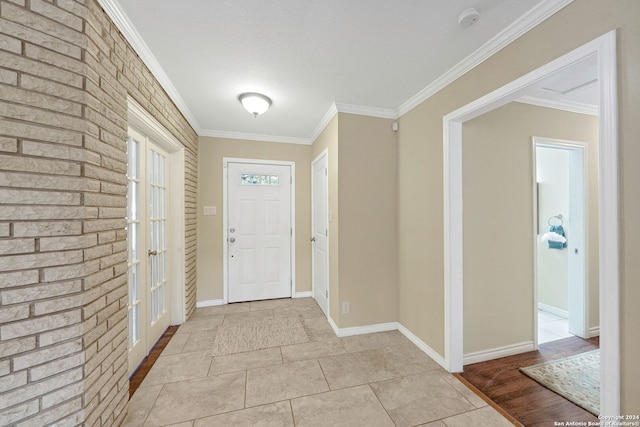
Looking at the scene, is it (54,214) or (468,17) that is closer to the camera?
(54,214)

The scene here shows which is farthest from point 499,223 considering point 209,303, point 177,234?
point 209,303

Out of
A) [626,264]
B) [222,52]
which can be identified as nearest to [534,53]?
[626,264]

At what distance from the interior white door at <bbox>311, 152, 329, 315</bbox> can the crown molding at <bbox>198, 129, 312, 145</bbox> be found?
444 millimetres

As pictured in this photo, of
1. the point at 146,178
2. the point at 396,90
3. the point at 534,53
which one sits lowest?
the point at 146,178

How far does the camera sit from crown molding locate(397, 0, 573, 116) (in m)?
1.29

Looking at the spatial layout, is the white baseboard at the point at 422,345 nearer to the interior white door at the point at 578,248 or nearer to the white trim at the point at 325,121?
the interior white door at the point at 578,248

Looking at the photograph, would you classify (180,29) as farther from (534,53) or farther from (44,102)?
(534,53)

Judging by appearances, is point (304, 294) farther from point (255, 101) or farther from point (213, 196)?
point (255, 101)

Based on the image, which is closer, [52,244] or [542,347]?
[52,244]

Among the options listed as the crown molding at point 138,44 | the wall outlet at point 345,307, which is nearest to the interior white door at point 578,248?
the wall outlet at point 345,307

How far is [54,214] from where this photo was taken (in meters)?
1.08

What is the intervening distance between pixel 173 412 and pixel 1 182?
1.57 metres

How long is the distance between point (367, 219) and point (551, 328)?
2.47m

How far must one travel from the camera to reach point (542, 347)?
2.33 metres
